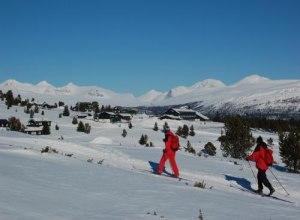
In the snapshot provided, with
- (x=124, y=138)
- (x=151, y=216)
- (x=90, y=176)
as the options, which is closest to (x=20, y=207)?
(x=151, y=216)

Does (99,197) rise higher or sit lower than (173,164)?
lower

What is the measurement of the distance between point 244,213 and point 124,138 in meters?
45.8

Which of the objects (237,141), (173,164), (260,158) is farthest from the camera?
(237,141)

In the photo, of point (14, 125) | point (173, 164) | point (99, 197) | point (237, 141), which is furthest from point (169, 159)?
point (14, 125)

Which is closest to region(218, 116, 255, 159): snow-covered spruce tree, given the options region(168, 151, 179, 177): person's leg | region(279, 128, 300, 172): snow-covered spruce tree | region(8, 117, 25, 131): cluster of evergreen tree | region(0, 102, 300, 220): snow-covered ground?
region(279, 128, 300, 172): snow-covered spruce tree

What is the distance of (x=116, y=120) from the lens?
79812 mm

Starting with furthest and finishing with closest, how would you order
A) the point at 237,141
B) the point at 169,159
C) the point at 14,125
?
1. the point at 14,125
2. the point at 237,141
3. the point at 169,159

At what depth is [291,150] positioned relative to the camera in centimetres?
3616

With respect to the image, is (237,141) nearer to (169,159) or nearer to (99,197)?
(169,159)

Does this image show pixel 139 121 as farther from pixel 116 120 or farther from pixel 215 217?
pixel 215 217

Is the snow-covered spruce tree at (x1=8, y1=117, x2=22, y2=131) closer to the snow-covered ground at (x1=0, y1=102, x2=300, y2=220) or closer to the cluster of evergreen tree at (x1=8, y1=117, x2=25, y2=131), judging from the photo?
the cluster of evergreen tree at (x1=8, y1=117, x2=25, y2=131)

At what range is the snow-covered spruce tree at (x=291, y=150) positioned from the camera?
117 feet

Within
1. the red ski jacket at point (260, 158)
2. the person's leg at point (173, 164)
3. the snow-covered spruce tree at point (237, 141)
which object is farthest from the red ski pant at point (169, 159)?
the snow-covered spruce tree at point (237, 141)

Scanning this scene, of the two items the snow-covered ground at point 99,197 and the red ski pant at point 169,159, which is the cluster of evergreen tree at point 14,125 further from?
the red ski pant at point 169,159
